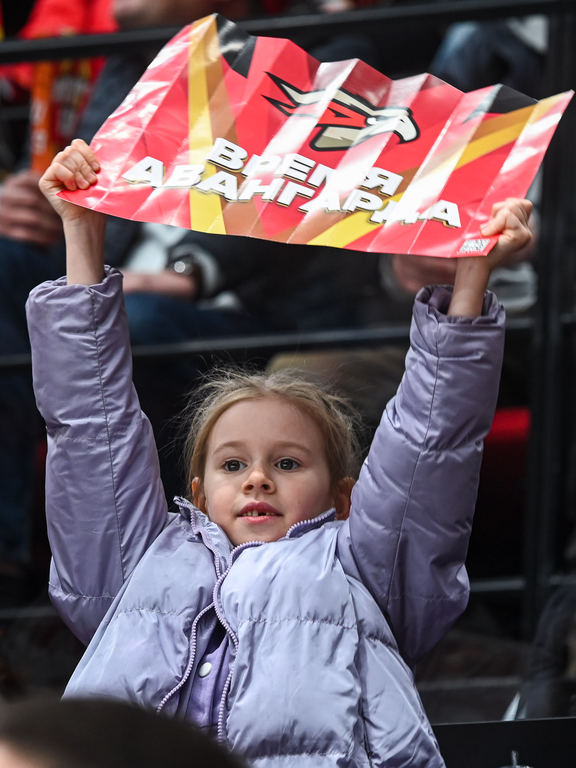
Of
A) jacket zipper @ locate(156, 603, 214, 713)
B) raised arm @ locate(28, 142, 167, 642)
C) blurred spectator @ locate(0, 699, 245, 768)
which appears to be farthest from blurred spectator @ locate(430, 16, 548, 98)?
blurred spectator @ locate(0, 699, 245, 768)

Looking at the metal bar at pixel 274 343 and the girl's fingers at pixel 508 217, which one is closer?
the girl's fingers at pixel 508 217

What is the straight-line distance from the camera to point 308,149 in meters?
1.28

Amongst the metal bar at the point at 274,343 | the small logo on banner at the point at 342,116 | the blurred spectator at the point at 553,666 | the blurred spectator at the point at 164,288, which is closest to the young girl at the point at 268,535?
the small logo on banner at the point at 342,116

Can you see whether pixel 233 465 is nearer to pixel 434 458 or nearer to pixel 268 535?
pixel 268 535

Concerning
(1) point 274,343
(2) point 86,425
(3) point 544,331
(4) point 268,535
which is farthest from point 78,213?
(3) point 544,331

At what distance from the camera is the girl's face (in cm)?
127

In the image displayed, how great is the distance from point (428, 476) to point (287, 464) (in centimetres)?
22

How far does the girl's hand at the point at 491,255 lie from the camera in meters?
1.14

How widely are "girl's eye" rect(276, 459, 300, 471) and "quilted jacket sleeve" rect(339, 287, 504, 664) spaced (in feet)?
0.36

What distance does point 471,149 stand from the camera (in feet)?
4.07

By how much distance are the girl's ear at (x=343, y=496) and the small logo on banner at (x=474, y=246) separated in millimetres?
411

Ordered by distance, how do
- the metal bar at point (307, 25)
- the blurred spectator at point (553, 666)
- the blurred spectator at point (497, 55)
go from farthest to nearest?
the blurred spectator at point (497, 55), the metal bar at point (307, 25), the blurred spectator at point (553, 666)

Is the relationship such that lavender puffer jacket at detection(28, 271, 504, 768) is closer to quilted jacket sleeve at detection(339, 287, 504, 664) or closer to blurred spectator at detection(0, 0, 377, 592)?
quilted jacket sleeve at detection(339, 287, 504, 664)

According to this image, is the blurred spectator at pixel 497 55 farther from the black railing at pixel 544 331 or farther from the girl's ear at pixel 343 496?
the girl's ear at pixel 343 496
